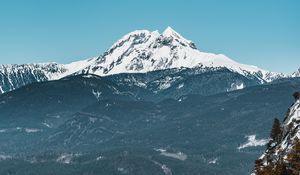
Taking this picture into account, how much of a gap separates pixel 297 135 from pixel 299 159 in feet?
68.9

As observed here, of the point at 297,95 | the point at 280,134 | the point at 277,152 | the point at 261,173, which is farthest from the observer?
the point at 297,95

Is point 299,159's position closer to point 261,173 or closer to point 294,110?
point 261,173

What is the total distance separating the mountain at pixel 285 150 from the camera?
140 m

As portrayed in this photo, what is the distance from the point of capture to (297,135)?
159375 mm

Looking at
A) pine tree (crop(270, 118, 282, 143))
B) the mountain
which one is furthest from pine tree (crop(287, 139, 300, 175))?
pine tree (crop(270, 118, 282, 143))

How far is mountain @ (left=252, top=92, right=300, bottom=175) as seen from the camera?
14034 cm

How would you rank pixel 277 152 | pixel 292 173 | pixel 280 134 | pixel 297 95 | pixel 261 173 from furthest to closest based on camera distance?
pixel 297 95 → pixel 280 134 → pixel 277 152 → pixel 261 173 → pixel 292 173

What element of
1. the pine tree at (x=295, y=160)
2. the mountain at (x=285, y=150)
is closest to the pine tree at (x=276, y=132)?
the mountain at (x=285, y=150)

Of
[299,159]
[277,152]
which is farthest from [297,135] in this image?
[299,159]

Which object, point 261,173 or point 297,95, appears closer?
point 261,173

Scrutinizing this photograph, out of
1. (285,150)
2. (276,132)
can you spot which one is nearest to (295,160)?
(285,150)

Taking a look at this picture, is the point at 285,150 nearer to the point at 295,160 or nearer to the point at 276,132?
the point at 295,160

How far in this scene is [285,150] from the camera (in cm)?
16025

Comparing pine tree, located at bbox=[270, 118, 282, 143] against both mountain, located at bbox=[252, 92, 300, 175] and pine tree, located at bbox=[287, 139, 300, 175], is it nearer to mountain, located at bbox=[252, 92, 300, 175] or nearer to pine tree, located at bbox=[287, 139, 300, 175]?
mountain, located at bbox=[252, 92, 300, 175]
